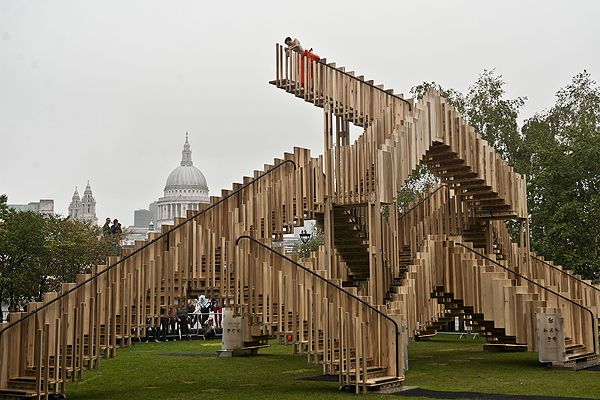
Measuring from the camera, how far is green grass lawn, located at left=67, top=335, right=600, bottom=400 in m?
15.9

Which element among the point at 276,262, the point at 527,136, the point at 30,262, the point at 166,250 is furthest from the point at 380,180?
the point at 30,262

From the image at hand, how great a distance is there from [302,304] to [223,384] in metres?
2.65

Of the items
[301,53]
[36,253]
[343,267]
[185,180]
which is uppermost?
[185,180]

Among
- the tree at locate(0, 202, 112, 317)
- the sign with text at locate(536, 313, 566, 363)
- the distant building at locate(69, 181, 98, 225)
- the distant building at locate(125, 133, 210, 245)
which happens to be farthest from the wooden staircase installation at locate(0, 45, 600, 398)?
the distant building at locate(69, 181, 98, 225)

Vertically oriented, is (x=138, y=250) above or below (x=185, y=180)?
below

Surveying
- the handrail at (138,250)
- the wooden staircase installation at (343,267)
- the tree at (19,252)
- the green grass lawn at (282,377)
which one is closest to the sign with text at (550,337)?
the wooden staircase installation at (343,267)

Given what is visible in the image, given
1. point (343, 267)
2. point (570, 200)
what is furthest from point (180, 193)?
point (343, 267)

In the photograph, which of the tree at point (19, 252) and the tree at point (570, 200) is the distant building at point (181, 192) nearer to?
the tree at point (19, 252)

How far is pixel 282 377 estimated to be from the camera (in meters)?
19.1

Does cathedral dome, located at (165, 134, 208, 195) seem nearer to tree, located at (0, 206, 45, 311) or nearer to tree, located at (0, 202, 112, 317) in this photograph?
tree, located at (0, 202, 112, 317)

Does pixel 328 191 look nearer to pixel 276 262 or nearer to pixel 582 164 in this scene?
pixel 276 262

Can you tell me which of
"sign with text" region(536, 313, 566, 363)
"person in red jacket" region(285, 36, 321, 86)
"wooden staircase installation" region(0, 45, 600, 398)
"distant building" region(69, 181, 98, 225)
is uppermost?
"distant building" region(69, 181, 98, 225)

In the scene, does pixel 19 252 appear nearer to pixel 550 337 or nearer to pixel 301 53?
pixel 301 53

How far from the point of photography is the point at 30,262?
47750 millimetres
